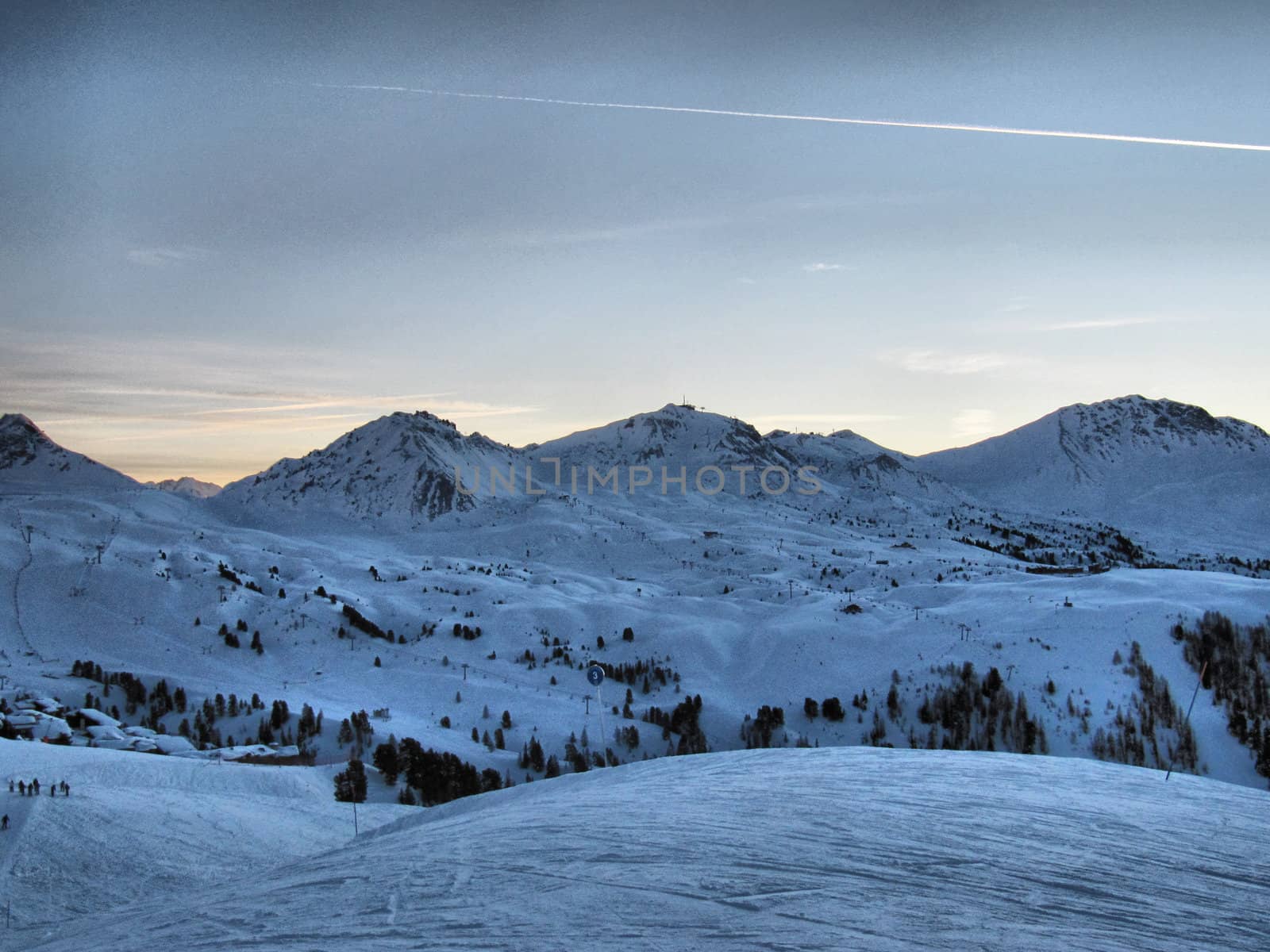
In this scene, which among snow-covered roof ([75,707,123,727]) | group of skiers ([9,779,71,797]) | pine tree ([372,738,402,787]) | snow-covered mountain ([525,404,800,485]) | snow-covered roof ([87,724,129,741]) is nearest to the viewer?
group of skiers ([9,779,71,797])

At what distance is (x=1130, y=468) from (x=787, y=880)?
193961 mm

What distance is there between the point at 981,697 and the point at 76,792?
104 feet

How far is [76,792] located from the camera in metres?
14.8

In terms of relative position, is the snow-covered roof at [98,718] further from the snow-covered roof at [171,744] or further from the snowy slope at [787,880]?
the snowy slope at [787,880]

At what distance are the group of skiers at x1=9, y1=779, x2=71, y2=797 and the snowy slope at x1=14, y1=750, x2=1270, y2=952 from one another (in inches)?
284

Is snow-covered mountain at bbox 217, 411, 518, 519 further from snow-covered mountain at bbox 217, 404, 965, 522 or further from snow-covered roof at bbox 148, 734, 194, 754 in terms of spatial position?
snow-covered roof at bbox 148, 734, 194, 754

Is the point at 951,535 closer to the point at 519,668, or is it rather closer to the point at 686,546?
the point at 686,546

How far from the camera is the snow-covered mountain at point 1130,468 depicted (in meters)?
138

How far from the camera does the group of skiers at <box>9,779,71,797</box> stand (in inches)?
→ 567

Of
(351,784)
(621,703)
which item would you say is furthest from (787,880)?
(621,703)

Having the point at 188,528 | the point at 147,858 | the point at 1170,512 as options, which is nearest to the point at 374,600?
the point at 188,528

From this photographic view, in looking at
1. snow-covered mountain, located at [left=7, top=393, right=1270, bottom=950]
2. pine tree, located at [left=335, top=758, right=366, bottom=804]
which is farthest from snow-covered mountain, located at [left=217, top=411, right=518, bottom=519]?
pine tree, located at [left=335, top=758, right=366, bottom=804]

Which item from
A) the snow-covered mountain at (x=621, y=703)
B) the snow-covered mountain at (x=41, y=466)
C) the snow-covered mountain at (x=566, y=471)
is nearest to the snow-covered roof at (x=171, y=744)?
the snow-covered mountain at (x=621, y=703)

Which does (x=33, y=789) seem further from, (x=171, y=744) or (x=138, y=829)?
(x=171, y=744)
